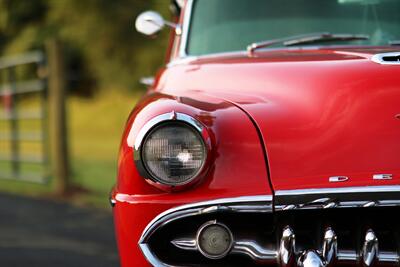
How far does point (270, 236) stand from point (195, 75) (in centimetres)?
98

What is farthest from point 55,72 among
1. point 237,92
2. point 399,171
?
point 399,171

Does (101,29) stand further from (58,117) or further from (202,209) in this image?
(202,209)

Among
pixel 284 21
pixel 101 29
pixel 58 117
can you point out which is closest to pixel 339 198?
pixel 284 21

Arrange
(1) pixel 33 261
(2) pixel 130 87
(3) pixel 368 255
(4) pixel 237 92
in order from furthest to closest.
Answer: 1. (2) pixel 130 87
2. (1) pixel 33 261
3. (4) pixel 237 92
4. (3) pixel 368 255

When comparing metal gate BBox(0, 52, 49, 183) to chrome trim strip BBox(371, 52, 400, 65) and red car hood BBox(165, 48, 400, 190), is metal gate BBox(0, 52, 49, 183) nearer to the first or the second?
red car hood BBox(165, 48, 400, 190)

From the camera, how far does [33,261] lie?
5367 millimetres

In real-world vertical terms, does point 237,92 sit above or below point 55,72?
below

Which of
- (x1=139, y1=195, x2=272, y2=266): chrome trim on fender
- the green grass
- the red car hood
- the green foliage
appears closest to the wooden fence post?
the green grass

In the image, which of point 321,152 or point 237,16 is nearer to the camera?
point 321,152

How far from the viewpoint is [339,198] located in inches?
102

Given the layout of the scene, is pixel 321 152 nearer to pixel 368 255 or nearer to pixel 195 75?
pixel 368 255

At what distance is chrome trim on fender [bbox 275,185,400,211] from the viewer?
255cm

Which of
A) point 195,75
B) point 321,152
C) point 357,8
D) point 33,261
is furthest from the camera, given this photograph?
point 33,261

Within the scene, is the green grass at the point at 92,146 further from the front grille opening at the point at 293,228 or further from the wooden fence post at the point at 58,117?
the front grille opening at the point at 293,228
